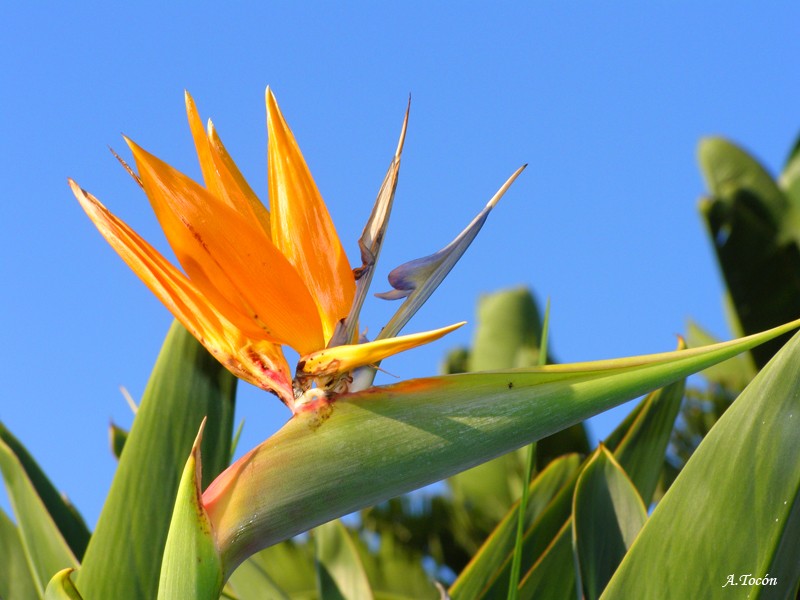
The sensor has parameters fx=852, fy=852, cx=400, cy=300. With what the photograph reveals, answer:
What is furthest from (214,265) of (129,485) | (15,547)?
(15,547)

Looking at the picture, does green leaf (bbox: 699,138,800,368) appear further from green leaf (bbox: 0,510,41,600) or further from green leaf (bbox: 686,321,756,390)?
green leaf (bbox: 0,510,41,600)

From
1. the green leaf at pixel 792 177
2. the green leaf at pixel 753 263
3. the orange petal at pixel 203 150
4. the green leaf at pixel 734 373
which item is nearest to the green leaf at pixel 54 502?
the orange petal at pixel 203 150

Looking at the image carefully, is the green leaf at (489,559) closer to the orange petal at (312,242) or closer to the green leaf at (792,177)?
the orange petal at (312,242)

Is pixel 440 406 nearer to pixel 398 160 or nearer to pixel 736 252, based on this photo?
pixel 398 160

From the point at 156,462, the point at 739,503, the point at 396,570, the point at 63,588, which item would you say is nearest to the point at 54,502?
the point at 156,462

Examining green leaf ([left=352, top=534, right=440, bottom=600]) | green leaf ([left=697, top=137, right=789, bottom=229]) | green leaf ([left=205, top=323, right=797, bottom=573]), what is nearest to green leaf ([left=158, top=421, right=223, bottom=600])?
green leaf ([left=205, top=323, right=797, bottom=573])

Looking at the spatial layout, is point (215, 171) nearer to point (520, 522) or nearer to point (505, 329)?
point (520, 522)
